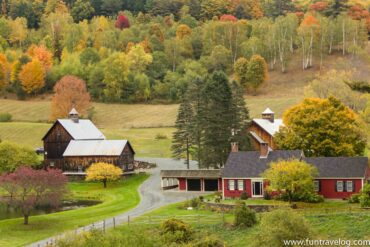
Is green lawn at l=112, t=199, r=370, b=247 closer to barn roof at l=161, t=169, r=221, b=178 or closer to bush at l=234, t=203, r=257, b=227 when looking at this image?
bush at l=234, t=203, r=257, b=227

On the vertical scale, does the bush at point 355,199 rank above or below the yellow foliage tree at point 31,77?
below

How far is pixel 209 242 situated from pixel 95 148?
4554cm

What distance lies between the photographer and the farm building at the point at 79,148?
87.6m

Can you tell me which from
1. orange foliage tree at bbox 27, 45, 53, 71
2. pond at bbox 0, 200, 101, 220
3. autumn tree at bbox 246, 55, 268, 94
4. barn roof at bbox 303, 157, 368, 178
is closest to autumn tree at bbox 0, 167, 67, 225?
pond at bbox 0, 200, 101, 220

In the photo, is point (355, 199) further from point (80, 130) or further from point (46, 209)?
point (80, 130)

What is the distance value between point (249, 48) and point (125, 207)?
80712 millimetres

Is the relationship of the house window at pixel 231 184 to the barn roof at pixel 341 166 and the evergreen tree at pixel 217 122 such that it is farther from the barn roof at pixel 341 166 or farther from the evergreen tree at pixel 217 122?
the evergreen tree at pixel 217 122

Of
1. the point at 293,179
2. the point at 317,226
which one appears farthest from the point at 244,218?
the point at 293,179

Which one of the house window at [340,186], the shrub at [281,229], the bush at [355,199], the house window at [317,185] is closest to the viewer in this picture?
the shrub at [281,229]

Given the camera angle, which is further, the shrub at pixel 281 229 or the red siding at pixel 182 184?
the red siding at pixel 182 184

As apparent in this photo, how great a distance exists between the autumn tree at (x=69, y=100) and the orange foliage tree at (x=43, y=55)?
927 inches

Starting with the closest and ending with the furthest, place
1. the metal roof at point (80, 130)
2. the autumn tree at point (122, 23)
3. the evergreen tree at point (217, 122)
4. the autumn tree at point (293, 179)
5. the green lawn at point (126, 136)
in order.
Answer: the autumn tree at point (293, 179) → the evergreen tree at point (217, 122) → the metal roof at point (80, 130) → the green lawn at point (126, 136) → the autumn tree at point (122, 23)

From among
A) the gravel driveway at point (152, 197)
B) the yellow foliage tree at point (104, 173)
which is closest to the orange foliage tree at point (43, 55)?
the gravel driveway at point (152, 197)

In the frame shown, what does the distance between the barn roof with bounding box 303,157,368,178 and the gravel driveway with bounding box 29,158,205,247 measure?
12629mm
